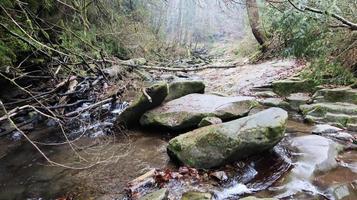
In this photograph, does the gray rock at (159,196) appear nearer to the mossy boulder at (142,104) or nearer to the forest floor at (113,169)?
the forest floor at (113,169)

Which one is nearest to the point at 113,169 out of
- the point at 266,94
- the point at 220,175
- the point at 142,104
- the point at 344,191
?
the point at 220,175

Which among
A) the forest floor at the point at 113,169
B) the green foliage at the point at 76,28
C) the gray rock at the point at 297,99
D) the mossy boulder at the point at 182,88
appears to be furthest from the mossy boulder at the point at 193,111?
the green foliage at the point at 76,28

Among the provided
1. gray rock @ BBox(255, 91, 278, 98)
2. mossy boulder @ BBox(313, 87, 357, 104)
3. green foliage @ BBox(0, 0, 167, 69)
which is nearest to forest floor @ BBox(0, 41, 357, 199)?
mossy boulder @ BBox(313, 87, 357, 104)

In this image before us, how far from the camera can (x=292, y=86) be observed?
7.60 m

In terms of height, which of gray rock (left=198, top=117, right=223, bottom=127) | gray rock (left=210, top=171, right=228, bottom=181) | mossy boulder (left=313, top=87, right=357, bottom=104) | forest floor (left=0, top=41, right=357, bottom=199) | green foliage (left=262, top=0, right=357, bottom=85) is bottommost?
forest floor (left=0, top=41, right=357, bottom=199)

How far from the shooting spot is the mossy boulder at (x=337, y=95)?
19.5 feet

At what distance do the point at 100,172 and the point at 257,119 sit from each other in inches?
87.0

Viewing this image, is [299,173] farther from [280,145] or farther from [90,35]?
[90,35]

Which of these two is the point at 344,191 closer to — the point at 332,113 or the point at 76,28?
the point at 332,113

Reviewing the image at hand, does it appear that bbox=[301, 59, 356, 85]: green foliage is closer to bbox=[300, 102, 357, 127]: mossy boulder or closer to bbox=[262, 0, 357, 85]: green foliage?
bbox=[262, 0, 357, 85]: green foliage

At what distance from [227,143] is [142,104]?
2344 mm

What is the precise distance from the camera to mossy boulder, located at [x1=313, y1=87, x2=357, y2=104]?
5941mm

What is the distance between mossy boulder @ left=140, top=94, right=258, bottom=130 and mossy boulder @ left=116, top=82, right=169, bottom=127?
12 cm

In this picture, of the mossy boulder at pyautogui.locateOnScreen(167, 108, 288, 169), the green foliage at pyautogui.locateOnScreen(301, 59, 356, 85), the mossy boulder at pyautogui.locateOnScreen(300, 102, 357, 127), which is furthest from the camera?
the green foliage at pyautogui.locateOnScreen(301, 59, 356, 85)
